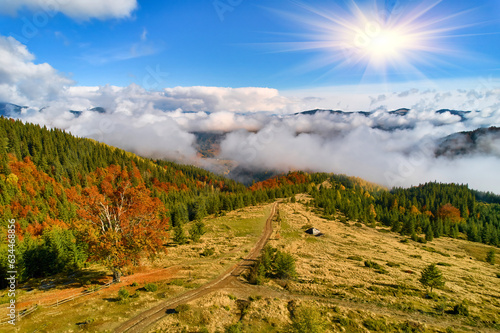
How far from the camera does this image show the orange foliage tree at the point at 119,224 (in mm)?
34781

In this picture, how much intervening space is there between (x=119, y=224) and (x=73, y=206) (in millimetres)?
123083

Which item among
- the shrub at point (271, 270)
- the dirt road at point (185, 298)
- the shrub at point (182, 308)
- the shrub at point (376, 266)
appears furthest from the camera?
the shrub at point (376, 266)

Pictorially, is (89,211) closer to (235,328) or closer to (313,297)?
(235,328)

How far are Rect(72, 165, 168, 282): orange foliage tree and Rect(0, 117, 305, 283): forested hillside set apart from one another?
0.13 metres

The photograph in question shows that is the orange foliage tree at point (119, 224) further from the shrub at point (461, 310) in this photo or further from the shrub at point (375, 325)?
the shrub at point (461, 310)

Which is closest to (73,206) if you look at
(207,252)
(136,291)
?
(207,252)

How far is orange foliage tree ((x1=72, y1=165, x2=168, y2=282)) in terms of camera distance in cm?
3478

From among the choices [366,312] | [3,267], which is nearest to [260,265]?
[366,312]

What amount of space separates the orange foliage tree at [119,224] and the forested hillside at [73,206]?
13 centimetres

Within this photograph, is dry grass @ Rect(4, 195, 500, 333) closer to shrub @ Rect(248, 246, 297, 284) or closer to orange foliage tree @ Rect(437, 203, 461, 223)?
shrub @ Rect(248, 246, 297, 284)

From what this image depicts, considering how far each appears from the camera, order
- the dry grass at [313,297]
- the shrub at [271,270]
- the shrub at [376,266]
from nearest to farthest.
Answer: the dry grass at [313,297] → the shrub at [271,270] → the shrub at [376,266]

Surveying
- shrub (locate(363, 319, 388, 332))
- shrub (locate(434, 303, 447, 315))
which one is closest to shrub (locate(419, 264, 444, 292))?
shrub (locate(434, 303, 447, 315))

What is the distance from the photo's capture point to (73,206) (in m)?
131

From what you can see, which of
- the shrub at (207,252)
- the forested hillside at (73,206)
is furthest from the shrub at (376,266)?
the forested hillside at (73,206)
